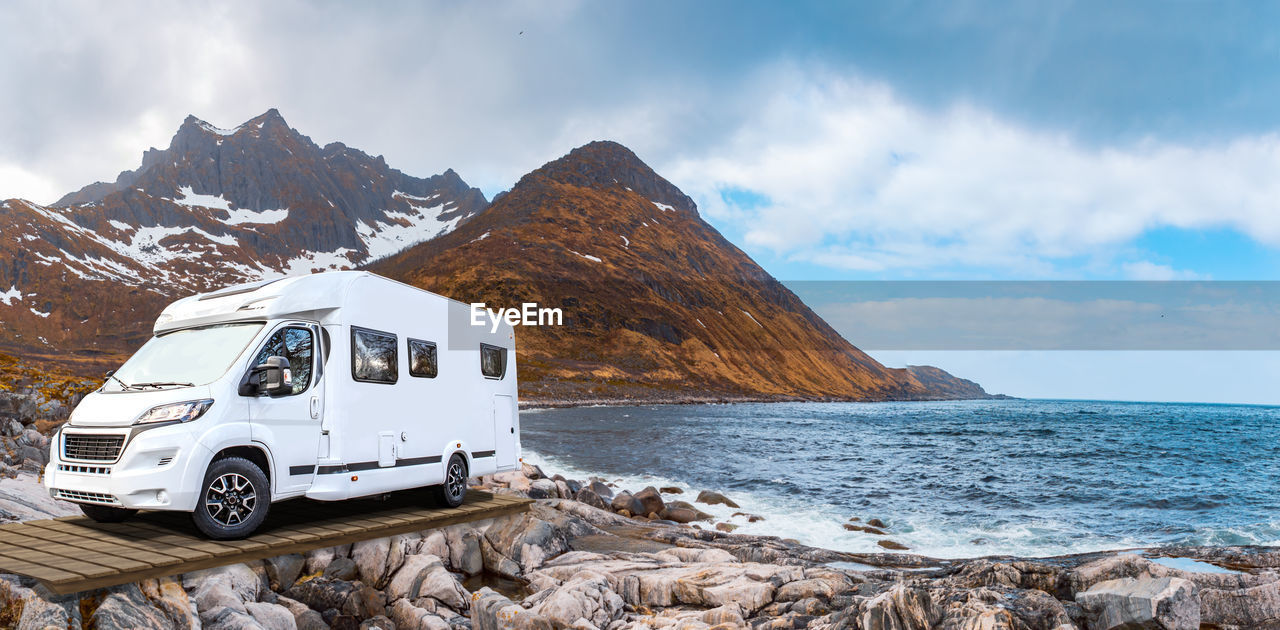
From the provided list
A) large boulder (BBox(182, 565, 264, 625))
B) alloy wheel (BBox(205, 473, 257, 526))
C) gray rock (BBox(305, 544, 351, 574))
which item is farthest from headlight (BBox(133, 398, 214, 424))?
gray rock (BBox(305, 544, 351, 574))

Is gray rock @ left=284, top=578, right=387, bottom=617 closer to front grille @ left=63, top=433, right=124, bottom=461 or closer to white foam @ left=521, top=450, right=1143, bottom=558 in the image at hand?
front grille @ left=63, top=433, right=124, bottom=461

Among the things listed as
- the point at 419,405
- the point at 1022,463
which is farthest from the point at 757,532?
the point at 1022,463

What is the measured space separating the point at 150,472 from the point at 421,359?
4.56 metres

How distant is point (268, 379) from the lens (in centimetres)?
896

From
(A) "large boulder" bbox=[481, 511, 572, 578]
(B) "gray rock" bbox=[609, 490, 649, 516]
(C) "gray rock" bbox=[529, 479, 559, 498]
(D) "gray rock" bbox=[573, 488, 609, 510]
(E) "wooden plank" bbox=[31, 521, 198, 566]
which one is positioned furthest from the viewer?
(B) "gray rock" bbox=[609, 490, 649, 516]

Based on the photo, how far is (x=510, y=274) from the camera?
161 metres

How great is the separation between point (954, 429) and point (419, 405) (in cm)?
7511

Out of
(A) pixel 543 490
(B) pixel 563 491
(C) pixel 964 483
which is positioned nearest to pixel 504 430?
(A) pixel 543 490

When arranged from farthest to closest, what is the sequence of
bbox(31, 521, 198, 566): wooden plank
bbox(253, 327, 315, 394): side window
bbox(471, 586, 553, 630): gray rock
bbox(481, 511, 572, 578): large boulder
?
bbox(481, 511, 572, 578): large boulder
bbox(253, 327, 315, 394): side window
bbox(471, 586, 553, 630): gray rock
bbox(31, 521, 198, 566): wooden plank

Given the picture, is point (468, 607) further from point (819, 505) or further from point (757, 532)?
point (819, 505)

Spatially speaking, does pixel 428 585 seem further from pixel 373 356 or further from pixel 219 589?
pixel 373 356

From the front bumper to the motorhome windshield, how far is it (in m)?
0.85

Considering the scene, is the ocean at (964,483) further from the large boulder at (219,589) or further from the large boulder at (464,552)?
the large boulder at (219,589)

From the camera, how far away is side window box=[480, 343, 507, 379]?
1377 cm
